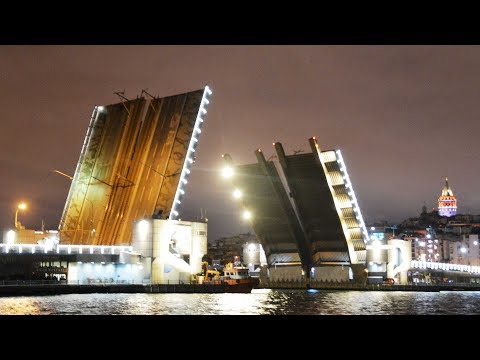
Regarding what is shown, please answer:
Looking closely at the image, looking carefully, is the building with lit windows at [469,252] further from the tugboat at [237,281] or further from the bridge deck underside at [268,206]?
the tugboat at [237,281]

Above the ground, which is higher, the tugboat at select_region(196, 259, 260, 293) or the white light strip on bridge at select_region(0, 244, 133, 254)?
the white light strip on bridge at select_region(0, 244, 133, 254)

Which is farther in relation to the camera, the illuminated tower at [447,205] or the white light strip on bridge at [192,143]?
the illuminated tower at [447,205]

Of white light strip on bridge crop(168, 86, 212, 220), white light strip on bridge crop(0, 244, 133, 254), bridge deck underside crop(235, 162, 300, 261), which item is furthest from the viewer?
bridge deck underside crop(235, 162, 300, 261)

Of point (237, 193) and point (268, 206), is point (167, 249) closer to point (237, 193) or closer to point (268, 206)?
point (237, 193)

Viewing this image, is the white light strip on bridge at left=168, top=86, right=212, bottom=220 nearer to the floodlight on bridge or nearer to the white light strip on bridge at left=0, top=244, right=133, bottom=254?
the white light strip on bridge at left=0, top=244, right=133, bottom=254

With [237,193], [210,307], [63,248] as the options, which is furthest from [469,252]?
[210,307]

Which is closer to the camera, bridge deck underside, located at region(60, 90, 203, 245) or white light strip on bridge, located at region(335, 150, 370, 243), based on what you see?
bridge deck underside, located at region(60, 90, 203, 245)

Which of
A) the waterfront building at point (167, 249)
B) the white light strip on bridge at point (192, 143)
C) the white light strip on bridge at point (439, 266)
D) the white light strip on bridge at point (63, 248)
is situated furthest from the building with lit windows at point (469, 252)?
the white light strip on bridge at point (63, 248)

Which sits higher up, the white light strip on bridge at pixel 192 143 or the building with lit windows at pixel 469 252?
the white light strip on bridge at pixel 192 143

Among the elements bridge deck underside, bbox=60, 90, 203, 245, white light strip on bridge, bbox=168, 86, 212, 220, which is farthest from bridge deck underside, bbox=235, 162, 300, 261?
bridge deck underside, bbox=60, 90, 203, 245

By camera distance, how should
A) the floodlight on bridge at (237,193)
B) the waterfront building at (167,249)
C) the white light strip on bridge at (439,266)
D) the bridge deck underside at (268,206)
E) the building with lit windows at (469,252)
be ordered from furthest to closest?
1. the building with lit windows at (469,252)
2. the white light strip on bridge at (439,266)
3. the floodlight on bridge at (237,193)
4. the bridge deck underside at (268,206)
5. the waterfront building at (167,249)
